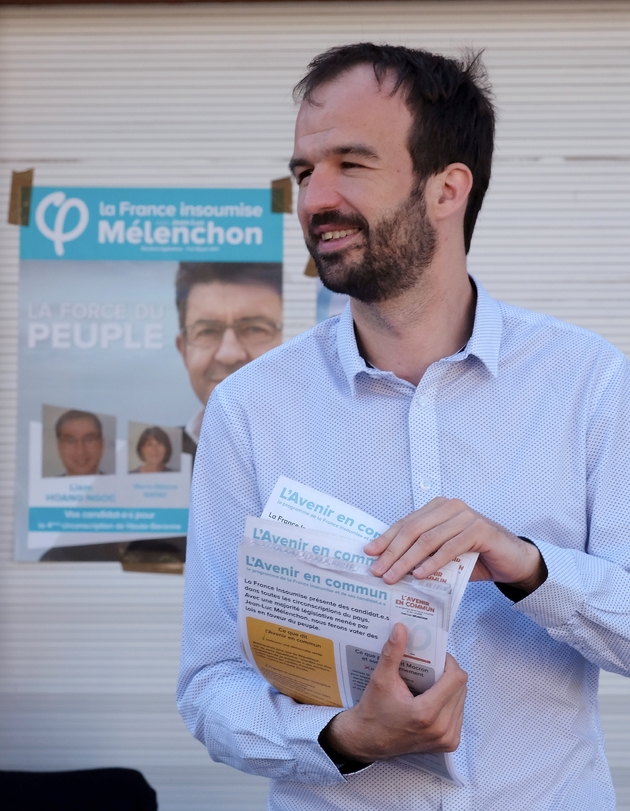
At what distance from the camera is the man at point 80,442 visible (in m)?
3.89

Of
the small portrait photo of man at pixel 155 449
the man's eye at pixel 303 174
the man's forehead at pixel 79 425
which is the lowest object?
the small portrait photo of man at pixel 155 449

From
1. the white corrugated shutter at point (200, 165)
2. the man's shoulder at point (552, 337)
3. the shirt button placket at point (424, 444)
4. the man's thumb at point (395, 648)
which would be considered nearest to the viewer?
the man's thumb at point (395, 648)

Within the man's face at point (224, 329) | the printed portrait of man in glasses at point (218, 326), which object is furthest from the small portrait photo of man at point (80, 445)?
the man's face at point (224, 329)

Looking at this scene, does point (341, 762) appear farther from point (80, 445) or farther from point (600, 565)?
point (80, 445)

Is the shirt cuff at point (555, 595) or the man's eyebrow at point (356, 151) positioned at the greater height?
the man's eyebrow at point (356, 151)

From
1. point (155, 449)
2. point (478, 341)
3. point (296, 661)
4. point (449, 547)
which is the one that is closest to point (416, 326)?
point (478, 341)

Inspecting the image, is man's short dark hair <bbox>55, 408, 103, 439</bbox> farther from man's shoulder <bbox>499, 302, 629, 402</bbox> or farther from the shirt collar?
man's shoulder <bbox>499, 302, 629, 402</bbox>

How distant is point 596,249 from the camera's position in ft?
12.7

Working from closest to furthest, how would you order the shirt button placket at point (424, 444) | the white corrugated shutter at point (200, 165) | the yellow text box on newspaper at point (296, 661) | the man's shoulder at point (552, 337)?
1. the yellow text box on newspaper at point (296, 661)
2. the shirt button placket at point (424, 444)
3. the man's shoulder at point (552, 337)
4. the white corrugated shutter at point (200, 165)

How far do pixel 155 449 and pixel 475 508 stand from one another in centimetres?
241

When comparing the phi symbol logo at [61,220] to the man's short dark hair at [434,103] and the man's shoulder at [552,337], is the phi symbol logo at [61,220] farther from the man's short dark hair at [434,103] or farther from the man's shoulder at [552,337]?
the man's shoulder at [552,337]

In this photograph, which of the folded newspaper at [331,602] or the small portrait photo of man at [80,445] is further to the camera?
the small portrait photo of man at [80,445]

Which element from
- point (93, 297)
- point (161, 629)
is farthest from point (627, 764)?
point (93, 297)

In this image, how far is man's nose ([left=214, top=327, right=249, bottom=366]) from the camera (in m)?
3.87
